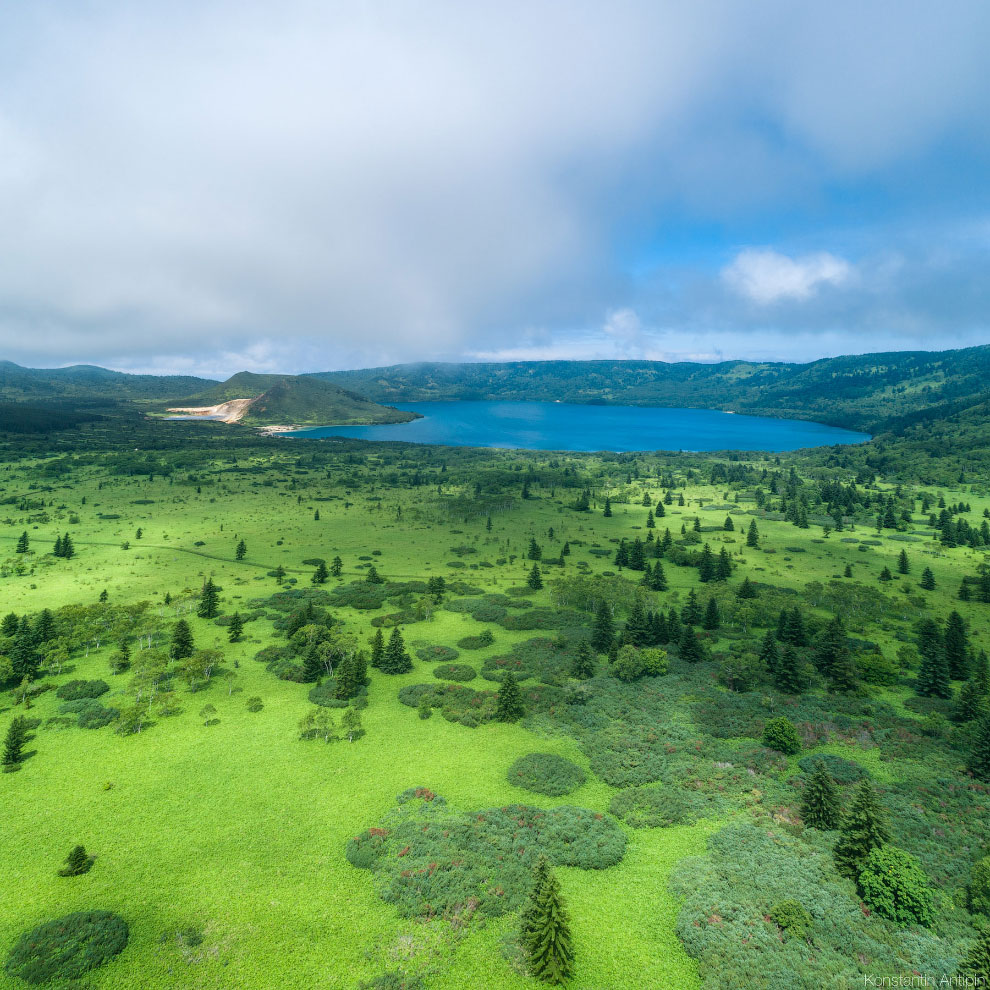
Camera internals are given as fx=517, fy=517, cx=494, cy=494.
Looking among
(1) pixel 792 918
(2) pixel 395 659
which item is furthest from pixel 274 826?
(1) pixel 792 918

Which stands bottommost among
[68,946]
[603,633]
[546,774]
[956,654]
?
[546,774]

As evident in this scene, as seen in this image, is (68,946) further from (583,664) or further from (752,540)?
(752,540)

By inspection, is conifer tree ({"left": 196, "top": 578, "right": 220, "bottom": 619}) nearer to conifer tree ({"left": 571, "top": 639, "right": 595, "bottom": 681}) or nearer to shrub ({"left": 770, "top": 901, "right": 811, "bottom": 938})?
conifer tree ({"left": 571, "top": 639, "right": 595, "bottom": 681})

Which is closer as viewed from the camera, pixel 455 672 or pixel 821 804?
pixel 821 804

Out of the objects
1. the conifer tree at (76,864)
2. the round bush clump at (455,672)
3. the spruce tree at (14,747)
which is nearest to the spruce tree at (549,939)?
the conifer tree at (76,864)

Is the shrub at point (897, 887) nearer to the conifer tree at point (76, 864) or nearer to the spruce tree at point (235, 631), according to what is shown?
the conifer tree at point (76, 864)

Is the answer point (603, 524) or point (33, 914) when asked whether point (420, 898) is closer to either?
point (33, 914)

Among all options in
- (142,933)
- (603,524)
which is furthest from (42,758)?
(603,524)
